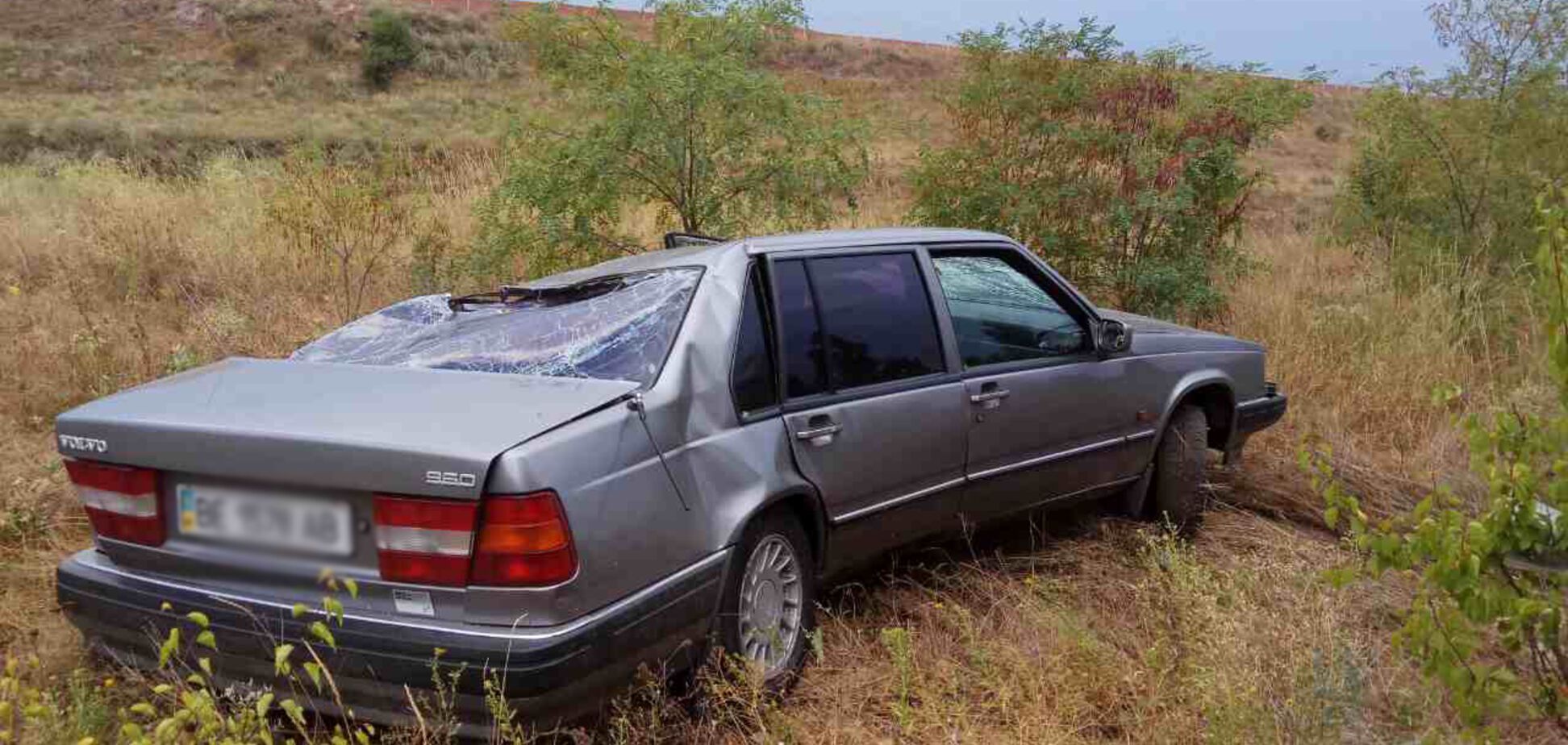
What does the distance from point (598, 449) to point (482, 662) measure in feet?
1.89

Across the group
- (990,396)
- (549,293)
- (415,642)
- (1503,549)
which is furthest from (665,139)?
(1503,549)

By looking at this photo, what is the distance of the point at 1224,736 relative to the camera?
2.87 metres

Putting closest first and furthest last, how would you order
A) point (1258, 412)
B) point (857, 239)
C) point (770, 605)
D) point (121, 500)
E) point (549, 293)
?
point (121, 500)
point (770, 605)
point (549, 293)
point (857, 239)
point (1258, 412)

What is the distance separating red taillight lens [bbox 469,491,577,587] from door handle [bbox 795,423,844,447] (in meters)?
1.04

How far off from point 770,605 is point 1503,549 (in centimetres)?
194

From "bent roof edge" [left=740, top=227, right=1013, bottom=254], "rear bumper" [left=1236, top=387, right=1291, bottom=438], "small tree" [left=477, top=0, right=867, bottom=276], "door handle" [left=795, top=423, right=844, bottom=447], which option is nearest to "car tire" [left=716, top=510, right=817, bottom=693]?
"door handle" [left=795, top=423, right=844, bottom=447]

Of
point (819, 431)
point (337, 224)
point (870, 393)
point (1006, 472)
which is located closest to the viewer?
point (819, 431)

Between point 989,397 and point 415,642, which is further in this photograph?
point 989,397

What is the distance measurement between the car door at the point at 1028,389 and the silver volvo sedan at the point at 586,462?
1 cm

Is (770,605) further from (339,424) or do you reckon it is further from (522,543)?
(339,424)

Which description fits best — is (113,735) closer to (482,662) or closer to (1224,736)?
(482,662)

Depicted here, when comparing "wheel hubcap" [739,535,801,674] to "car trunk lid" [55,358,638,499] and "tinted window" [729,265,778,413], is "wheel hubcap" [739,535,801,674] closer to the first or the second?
"tinted window" [729,265,778,413]

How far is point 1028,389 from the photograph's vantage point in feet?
14.6

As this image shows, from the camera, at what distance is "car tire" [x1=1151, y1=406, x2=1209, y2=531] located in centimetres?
520
